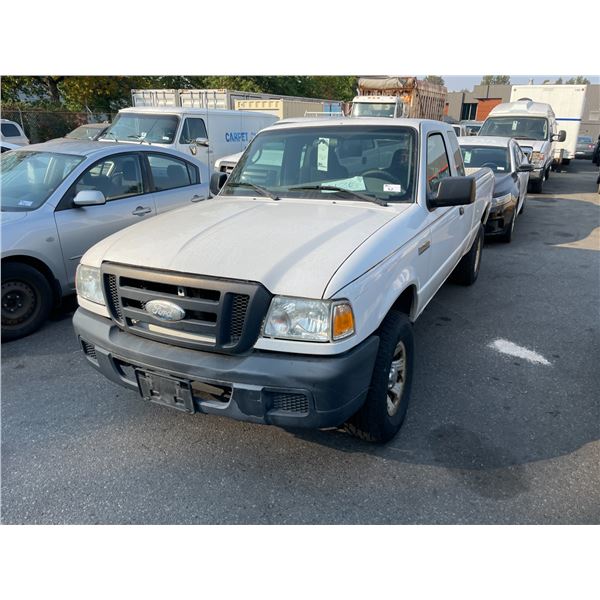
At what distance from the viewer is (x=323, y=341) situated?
2.38m

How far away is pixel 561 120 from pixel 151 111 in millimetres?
16688

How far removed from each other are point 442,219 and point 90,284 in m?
2.68

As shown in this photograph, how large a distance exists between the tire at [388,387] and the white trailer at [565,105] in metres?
19.4

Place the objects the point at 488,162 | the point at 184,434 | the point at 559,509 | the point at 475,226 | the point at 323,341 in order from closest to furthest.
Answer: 1. the point at 323,341
2. the point at 559,509
3. the point at 184,434
4. the point at 475,226
5. the point at 488,162

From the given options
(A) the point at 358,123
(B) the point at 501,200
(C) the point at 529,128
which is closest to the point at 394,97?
(C) the point at 529,128

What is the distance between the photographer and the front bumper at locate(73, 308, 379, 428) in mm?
2354

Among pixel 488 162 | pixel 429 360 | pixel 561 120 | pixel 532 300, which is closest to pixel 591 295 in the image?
pixel 532 300

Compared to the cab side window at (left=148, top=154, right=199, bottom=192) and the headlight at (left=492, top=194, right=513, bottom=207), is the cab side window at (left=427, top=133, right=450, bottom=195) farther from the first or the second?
the headlight at (left=492, top=194, right=513, bottom=207)

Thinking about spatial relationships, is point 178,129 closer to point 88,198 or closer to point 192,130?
point 192,130

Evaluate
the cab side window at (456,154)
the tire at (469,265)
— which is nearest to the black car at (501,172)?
the tire at (469,265)

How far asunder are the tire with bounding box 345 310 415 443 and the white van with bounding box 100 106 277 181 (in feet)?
25.2

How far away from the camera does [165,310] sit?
2568 mm

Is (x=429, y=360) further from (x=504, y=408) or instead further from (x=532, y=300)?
(x=532, y=300)

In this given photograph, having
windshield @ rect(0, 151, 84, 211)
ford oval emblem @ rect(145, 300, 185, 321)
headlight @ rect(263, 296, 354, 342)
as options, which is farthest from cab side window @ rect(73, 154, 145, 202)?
headlight @ rect(263, 296, 354, 342)
